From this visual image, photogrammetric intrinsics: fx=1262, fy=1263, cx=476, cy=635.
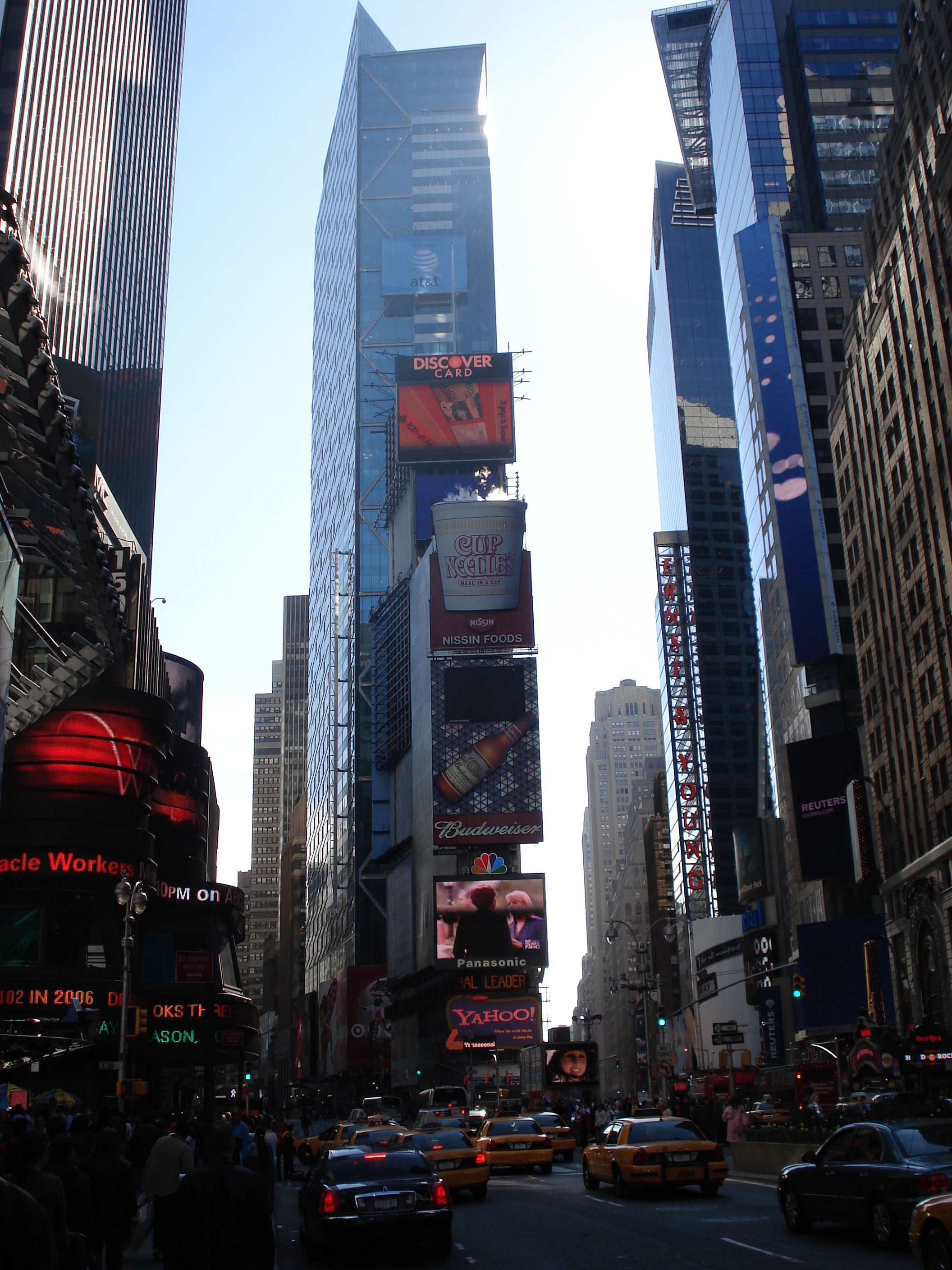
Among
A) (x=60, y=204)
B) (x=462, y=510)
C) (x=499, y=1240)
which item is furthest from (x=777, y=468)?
(x=499, y=1240)

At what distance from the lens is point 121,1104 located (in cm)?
3797

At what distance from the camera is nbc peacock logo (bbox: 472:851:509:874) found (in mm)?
110750

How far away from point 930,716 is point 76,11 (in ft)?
247

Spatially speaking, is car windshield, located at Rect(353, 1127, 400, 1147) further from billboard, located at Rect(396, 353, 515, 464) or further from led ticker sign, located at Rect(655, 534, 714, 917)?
led ticker sign, located at Rect(655, 534, 714, 917)

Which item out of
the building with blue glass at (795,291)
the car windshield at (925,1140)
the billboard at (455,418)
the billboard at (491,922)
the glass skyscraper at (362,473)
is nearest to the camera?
the car windshield at (925,1140)

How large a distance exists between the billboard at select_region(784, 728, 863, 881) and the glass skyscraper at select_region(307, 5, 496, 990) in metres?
70.8

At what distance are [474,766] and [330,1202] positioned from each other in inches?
3731

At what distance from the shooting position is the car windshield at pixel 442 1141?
26.4 meters

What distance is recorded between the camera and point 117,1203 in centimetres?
1371

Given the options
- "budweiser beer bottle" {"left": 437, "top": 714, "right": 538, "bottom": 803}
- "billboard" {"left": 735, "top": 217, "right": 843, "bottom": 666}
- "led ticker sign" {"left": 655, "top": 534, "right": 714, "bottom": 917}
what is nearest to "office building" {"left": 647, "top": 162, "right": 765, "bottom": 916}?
"led ticker sign" {"left": 655, "top": 534, "right": 714, "bottom": 917}

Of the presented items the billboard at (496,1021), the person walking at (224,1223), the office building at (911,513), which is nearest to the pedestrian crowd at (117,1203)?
the person walking at (224,1223)

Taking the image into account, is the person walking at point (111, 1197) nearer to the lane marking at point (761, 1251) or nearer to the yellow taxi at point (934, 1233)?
the lane marking at point (761, 1251)

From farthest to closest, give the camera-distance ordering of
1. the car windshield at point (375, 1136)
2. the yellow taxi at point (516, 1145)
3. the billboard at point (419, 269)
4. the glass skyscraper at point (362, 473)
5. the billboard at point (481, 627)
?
the billboard at point (419, 269) < the glass skyscraper at point (362, 473) < the billboard at point (481, 627) < the yellow taxi at point (516, 1145) < the car windshield at point (375, 1136)

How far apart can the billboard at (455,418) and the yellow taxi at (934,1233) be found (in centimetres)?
13053
